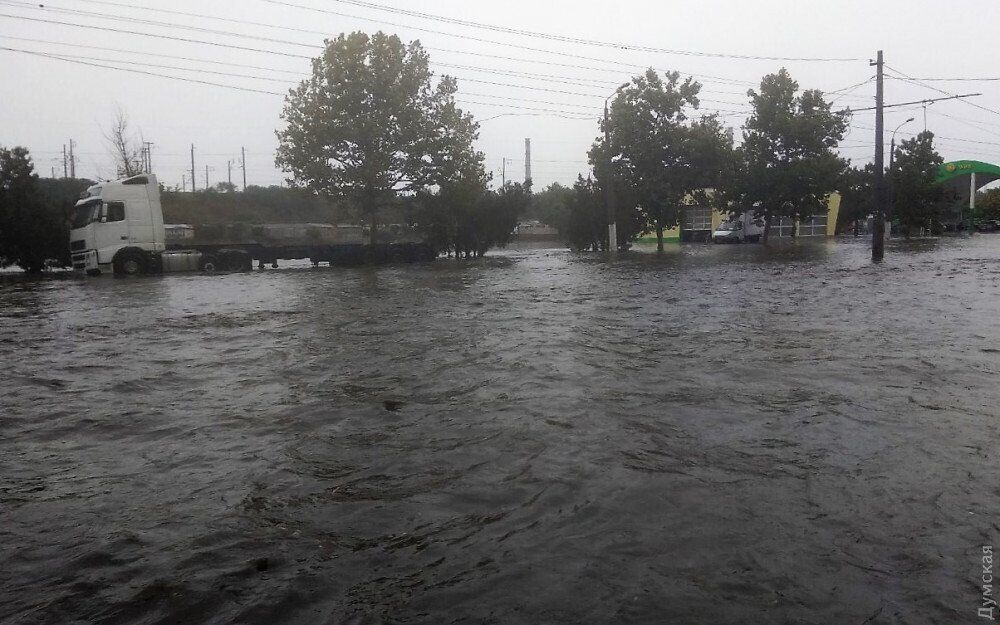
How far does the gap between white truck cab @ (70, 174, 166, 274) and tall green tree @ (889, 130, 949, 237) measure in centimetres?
5482

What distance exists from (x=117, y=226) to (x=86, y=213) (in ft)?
4.18

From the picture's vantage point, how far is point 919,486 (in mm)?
3992

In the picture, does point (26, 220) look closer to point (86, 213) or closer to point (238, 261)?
point (86, 213)

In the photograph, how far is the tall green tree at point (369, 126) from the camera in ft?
123

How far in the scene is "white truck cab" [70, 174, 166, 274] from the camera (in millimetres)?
26750

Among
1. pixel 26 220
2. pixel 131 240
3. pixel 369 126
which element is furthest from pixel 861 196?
pixel 26 220

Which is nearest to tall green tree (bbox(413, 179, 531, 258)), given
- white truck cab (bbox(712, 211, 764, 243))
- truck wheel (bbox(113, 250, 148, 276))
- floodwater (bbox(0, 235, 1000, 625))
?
truck wheel (bbox(113, 250, 148, 276))

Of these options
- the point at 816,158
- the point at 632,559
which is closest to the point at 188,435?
the point at 632,559

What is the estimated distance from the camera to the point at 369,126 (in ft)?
122

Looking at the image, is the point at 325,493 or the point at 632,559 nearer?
the point at 632,559

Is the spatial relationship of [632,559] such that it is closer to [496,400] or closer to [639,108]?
[496,400]

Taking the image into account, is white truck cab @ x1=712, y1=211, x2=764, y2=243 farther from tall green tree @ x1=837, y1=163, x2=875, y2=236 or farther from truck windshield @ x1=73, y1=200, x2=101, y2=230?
truck windshield @ x1=73, y1=200, x2=101, y2=230

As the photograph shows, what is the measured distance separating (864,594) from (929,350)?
21.0 ft

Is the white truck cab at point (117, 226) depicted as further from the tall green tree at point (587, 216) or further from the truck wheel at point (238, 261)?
the tall green tree at point (587, 216)
